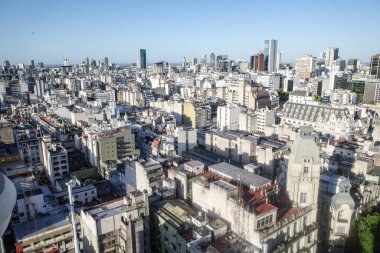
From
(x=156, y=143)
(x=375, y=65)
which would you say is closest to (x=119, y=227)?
(x=156, y=143)

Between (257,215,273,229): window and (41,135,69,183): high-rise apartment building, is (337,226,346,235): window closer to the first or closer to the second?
(257,215,273,229): window

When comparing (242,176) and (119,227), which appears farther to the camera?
(242,176)

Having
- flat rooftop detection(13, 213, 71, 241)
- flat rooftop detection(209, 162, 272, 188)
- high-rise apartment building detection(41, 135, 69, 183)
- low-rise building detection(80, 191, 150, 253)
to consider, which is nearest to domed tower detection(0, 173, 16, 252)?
low-rise building detection(80, 191, 150, 253)

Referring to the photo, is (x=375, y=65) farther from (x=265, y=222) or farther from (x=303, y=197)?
(x=265, y=222)

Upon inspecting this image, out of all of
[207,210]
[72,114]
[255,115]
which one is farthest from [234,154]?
[72,114]

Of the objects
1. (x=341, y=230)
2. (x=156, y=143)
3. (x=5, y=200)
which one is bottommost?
(x=341, y=230)

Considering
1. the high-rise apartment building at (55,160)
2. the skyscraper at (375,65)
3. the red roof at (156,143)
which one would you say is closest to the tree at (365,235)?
the red roof at (156,143)
